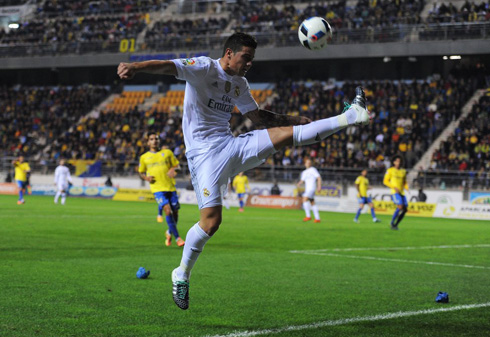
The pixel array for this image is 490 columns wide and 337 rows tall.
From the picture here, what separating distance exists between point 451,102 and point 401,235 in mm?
20804

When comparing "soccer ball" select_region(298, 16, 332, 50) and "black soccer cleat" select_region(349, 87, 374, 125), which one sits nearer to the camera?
"black soccer cleat" select_region(349, 87, 374, 125)

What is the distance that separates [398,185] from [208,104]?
51.6 feet

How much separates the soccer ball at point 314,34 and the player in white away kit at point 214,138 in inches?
41.3

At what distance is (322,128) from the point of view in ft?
22.2

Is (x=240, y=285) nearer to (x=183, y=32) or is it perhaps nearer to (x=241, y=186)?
(x=241, y=186)

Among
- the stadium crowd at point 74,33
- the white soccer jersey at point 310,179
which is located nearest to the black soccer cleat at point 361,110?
the white soccer jersey at point 310,179

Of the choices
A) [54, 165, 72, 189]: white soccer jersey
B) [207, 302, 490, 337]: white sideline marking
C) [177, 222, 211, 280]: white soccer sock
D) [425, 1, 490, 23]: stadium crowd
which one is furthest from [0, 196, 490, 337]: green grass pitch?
[425, 1, 490, 23]: stadium crowd

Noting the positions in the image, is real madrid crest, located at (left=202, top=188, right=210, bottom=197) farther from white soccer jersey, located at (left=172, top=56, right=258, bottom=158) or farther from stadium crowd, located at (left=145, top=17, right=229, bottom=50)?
stadium crowd, located at (left=145, top=17, right=229, bottom=50)

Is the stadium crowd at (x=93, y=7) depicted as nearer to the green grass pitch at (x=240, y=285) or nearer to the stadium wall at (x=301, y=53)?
the stadium wall at (x=301, y=53)

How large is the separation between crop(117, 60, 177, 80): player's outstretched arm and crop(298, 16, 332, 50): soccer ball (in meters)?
2.21

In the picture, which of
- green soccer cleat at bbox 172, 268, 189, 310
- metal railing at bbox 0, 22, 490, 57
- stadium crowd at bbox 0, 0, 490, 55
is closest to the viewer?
green soccer cleat at bbox 172, 268, 189, 310

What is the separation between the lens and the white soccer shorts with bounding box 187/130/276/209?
23.8 ft

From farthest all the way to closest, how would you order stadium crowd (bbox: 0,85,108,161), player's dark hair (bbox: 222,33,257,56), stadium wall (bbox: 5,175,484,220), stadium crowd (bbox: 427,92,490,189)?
stadium crowd (bbox: 0,85,108,161) < stadium crowd (bbox: 427,92,490,189) < stadium wall (bbox: 5,175,484,220) < player's dark hair (bbox: 222,33,257,56)

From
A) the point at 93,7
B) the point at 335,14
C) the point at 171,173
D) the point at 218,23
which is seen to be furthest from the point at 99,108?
the point at 171,173
